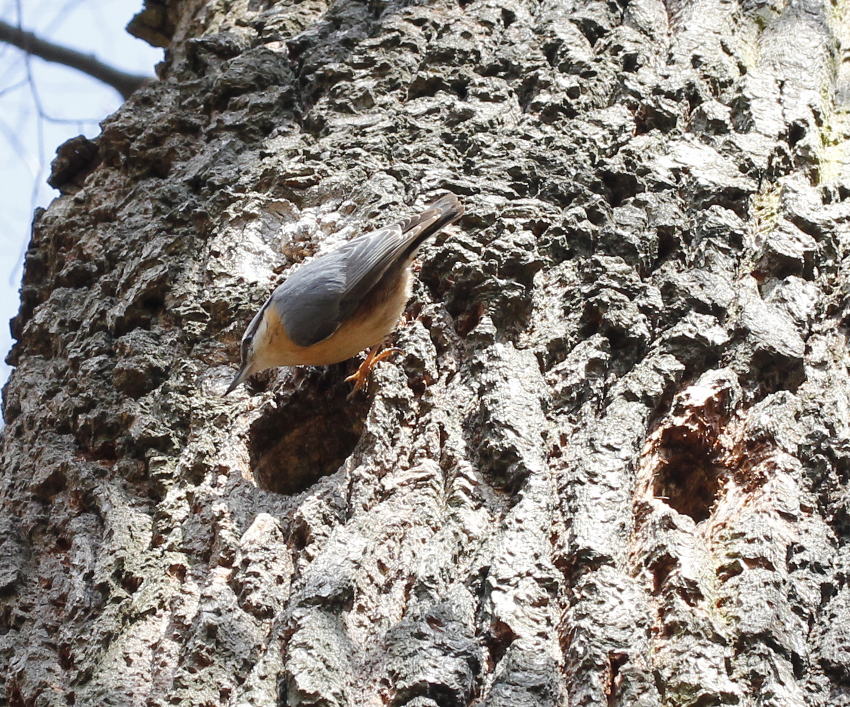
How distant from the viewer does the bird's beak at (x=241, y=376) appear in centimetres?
223

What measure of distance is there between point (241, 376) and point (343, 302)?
1.36 feet

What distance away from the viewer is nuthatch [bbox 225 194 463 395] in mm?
2260

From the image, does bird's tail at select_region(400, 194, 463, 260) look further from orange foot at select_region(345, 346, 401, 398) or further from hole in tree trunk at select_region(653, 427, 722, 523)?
hole in tree trunk at select_region(653, 427, 722, 523)

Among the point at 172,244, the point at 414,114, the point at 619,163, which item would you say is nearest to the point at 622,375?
the point at 619,163

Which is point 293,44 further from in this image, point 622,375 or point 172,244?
point 622,375

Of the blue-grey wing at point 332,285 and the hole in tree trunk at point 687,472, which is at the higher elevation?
the blue-grey wing at point 332,285

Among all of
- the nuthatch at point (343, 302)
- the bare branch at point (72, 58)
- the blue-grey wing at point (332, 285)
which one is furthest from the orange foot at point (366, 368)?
the bare branch at point (72, 58)

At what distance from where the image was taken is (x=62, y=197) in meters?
3.05

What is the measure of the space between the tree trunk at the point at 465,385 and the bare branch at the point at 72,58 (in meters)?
1.26

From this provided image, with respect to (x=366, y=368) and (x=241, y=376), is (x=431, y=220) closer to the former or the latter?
(x=366, y=368)

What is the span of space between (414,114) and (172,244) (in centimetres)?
73

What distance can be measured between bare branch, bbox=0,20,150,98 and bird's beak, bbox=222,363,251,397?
7.85 feet

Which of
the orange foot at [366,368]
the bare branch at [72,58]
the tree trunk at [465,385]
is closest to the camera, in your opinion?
the tree trunk at [465,385]

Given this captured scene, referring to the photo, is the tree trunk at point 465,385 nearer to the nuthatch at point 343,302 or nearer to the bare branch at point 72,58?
the nuthatch at point 343,302
